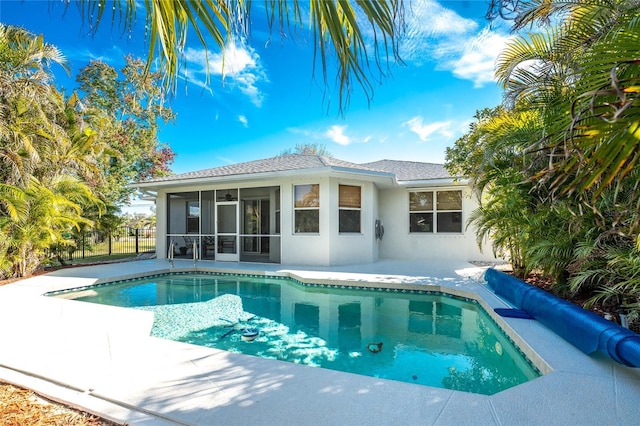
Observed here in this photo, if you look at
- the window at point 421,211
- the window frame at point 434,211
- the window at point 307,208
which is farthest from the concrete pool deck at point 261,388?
the window at point 421,211

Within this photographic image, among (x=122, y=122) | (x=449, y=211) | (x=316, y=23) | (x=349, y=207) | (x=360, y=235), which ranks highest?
(x=122, y=122)

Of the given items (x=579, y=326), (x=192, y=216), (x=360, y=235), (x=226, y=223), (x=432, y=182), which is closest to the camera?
(x=579, y=326)

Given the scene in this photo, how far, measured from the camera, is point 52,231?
889 cm

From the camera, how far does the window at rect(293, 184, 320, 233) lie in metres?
11.1

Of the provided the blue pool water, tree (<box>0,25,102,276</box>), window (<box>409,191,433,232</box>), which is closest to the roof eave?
window (<box>409,191,433,232</box>)

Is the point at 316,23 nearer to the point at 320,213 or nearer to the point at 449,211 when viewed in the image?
the point at 320,213

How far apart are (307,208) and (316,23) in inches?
396

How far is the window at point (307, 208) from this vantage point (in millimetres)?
11094

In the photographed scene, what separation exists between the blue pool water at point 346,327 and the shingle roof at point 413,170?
22.3 feet

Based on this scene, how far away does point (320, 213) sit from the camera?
1095cm

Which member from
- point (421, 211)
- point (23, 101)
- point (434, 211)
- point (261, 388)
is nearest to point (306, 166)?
point (421, 211)

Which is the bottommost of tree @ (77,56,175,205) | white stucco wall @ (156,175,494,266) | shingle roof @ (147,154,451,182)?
white stucco wall @ (156,175,494,266)

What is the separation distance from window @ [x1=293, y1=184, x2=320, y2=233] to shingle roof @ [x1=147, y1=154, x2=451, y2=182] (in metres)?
0.84

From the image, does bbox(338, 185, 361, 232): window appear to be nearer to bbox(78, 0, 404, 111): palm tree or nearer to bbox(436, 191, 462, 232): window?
bbox(436, 191, 462, 232): window
